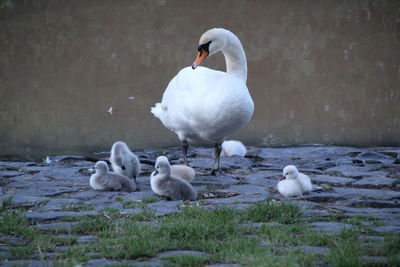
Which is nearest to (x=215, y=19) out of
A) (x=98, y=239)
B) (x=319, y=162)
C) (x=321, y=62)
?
(x=321, y=62)

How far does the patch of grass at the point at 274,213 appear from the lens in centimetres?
531

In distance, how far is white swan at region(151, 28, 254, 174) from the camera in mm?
7453

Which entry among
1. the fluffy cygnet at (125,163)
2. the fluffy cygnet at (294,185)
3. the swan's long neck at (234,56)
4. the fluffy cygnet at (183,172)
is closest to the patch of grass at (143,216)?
the fluffy cygnet at (294,185)

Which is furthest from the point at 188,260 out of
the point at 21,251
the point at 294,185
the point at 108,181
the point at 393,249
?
the point at 108,181

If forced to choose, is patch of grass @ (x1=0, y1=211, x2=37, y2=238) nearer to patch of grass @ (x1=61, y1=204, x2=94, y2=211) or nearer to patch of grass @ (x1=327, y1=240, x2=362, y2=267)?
patch of grass @ (x1=61, y1=204, x2=94, y2=211)

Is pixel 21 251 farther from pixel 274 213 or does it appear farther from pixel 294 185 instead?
pixel 294 185

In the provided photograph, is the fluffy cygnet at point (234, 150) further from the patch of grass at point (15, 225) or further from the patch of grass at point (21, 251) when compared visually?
the patch of grass at point (21, 251)

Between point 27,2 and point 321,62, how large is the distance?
12698 millimetres

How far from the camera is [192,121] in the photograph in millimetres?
7809

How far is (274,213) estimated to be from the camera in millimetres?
5395

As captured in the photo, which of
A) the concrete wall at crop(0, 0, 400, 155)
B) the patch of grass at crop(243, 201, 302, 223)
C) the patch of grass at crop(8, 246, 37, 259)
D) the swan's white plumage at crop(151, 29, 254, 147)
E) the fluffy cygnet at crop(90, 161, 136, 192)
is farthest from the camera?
the concrete wall at crop(0, 0, 400, 155)

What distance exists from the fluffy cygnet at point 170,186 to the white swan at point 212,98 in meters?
1.23

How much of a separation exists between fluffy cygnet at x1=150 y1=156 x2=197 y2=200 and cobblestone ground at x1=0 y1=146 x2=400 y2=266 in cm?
10

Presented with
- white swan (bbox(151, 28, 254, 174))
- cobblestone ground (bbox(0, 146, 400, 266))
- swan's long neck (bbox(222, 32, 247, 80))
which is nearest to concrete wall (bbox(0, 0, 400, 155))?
cobblestone ground (bbox(0, 146, 400, 266))
